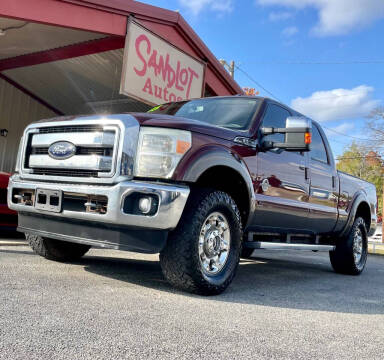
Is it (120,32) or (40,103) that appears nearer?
(120,32)

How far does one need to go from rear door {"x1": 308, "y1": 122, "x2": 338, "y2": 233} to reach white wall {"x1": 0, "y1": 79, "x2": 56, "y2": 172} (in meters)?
12.3

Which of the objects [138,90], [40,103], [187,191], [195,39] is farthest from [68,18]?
[40,103]

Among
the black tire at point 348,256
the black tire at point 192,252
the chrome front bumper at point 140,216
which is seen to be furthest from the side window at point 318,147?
the chrome front bumper at point 140,216

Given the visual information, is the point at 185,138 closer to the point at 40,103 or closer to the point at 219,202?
the point at 219,202

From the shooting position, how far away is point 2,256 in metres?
4.69

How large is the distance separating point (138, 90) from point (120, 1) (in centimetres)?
173

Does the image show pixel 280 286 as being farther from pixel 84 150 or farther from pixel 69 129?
pixel 69 129

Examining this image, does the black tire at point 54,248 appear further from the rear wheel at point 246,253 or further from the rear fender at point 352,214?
the rear fender at point 352,214

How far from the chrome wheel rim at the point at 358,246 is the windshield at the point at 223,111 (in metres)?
2.98

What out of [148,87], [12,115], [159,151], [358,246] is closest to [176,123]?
[159,151]

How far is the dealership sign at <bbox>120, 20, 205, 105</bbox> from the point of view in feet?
29.2

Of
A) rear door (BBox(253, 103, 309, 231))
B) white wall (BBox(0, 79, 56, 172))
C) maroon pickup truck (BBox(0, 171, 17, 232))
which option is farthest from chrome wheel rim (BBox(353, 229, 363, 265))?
white wall (BBox(0, 79, 56, 172))

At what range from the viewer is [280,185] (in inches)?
183

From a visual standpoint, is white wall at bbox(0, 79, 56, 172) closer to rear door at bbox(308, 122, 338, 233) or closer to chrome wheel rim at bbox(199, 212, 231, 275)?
rear door at bbox(308, 122, 338, 233)
